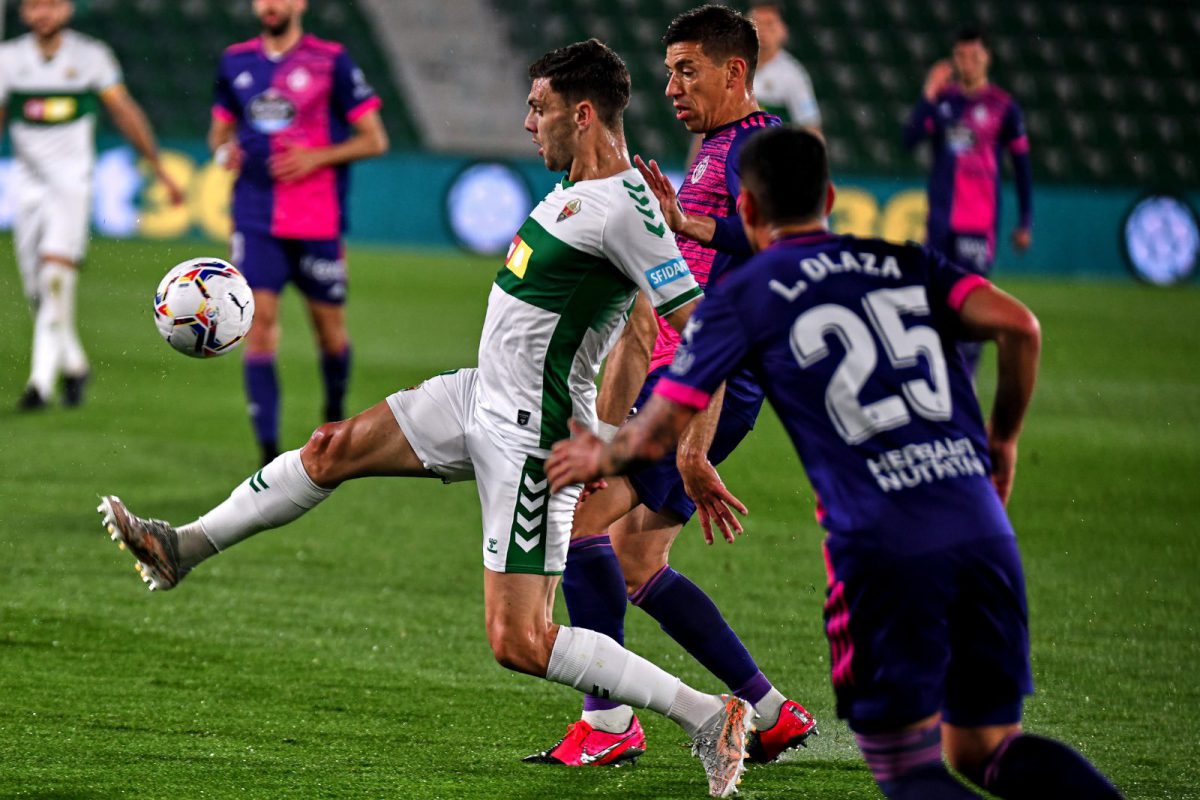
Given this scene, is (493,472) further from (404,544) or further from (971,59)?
(971,59)

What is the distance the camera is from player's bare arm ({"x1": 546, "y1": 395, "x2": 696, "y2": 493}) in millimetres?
3305

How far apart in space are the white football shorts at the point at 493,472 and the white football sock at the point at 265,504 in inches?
12.8

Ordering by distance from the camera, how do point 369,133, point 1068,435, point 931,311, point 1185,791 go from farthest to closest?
point 1068,435 → point 369,133 → point 1185,791 → point 931,311

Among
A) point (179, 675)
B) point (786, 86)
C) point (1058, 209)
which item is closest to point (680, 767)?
point (179, 675)

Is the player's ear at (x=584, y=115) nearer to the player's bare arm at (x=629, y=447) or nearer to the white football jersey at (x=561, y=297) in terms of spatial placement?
the white football jersey at (x=561, y=297)

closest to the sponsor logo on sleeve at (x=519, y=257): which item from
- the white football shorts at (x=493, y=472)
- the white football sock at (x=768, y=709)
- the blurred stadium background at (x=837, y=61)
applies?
the white football shorts at (x=493, y=472)

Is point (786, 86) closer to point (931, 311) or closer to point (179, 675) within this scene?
point (179, 675)

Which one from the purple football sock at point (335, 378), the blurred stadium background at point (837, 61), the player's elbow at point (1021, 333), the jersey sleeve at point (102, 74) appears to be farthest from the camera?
the blurred stadium background at point (837, 61)

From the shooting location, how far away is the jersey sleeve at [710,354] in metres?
3.28

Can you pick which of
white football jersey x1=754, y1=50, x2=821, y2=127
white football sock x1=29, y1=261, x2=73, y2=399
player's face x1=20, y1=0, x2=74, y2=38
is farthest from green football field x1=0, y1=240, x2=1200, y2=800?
player's face x1=20, y1=0, x2=74, y2=38

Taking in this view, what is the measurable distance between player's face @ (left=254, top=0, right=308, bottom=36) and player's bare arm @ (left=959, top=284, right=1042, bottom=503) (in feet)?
22.1

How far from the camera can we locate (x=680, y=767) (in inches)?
185

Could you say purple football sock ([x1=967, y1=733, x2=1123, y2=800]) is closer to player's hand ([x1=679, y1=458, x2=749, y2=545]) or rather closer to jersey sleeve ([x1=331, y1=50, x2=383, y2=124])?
player's hand ([x1=679, y1=458, x2=749, y2=545])

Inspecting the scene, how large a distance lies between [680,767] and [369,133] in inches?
226
